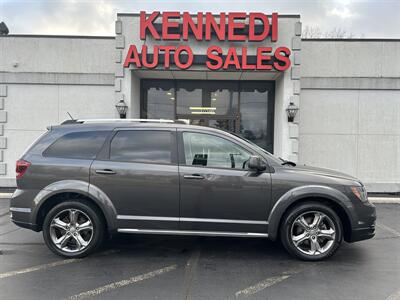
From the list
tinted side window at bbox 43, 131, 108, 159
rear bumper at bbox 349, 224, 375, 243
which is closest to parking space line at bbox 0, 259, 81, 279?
tinted side window at bbox 43, 131, 108, 159

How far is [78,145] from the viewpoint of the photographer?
4910 mm

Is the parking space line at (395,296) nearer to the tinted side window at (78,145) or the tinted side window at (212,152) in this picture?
the tinted side window at (212,152)

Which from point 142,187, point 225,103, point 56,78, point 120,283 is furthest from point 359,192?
point 56,78

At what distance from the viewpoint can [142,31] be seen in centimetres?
A: 955

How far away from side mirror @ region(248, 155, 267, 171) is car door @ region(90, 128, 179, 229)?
3.32 feet

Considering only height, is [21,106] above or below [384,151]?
above

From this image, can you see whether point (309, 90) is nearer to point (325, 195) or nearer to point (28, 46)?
point (325, 195)

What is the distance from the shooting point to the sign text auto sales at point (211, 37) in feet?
31.3

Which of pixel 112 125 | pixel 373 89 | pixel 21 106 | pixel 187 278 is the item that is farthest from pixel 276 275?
pixel 21 106

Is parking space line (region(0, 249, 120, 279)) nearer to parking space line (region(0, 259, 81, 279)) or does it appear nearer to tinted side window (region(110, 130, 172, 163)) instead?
parking space line (region(0, 259, 81, 279))

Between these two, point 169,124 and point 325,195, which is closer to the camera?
point 325,195

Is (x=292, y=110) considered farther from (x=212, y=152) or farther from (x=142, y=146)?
(x=142, y=146)

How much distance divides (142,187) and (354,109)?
27.0 ft

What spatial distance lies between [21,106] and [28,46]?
1868mm
